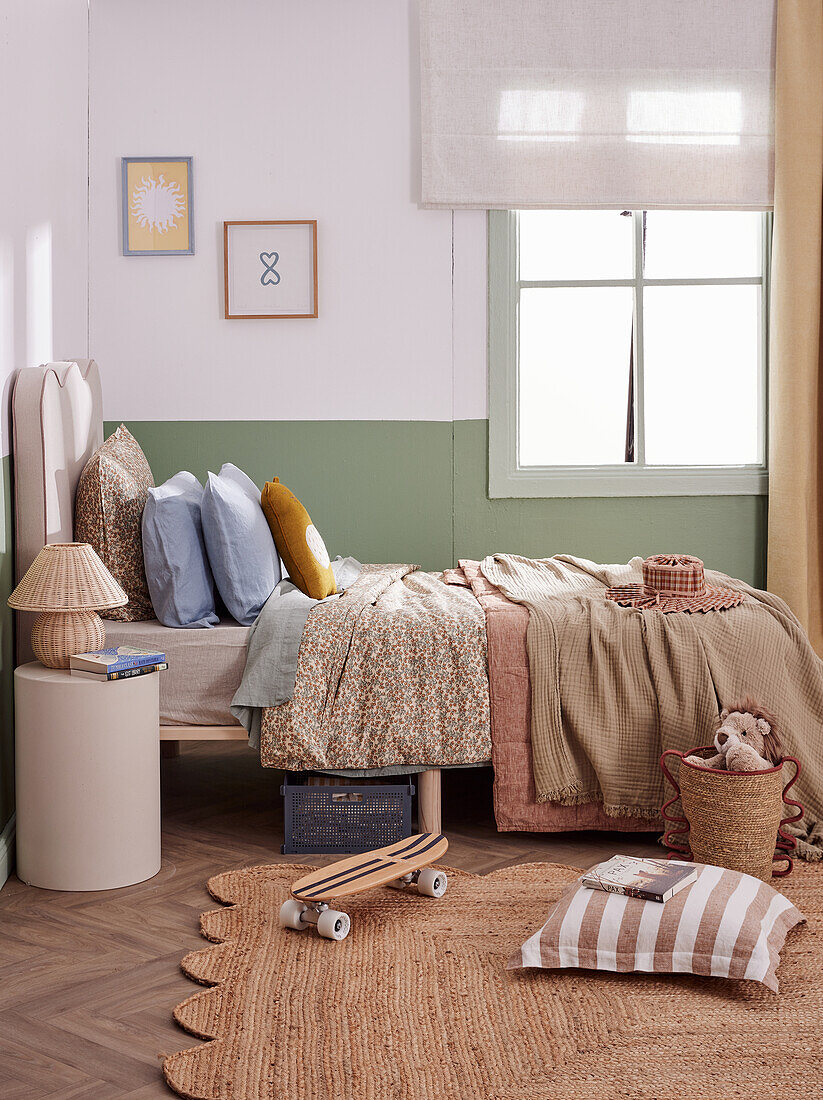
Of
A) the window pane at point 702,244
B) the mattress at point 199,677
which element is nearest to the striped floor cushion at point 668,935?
the mattress at point 199,677

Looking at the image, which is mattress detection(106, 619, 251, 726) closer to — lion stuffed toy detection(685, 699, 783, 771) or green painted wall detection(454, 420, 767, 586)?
lion stuffed toy detection(685, 699, 783, 771)

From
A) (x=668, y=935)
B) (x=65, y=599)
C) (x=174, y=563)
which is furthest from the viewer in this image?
(x=174, y=563)

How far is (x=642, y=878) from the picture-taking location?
90.6 inches

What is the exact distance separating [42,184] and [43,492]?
1077mm

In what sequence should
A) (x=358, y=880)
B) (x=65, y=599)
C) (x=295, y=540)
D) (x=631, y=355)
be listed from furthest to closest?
(x=631, y=355), (x=295, y=540), (x=65, y=599), (x=358, y=880)

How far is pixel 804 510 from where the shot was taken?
4.26 metres

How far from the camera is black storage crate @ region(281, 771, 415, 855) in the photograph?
2.92m

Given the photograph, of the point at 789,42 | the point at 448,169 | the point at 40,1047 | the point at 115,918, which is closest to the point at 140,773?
the point at 115,918

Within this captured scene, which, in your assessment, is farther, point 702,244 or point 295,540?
point 702,244

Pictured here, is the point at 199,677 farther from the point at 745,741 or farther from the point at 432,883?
the point at 745,741

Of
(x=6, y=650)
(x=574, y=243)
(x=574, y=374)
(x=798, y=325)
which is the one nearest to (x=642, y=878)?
(x=6, y=650)

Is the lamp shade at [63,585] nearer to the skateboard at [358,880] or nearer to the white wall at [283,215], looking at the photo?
the skateboard at [358,880]

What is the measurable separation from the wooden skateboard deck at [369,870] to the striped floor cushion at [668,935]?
37 cm

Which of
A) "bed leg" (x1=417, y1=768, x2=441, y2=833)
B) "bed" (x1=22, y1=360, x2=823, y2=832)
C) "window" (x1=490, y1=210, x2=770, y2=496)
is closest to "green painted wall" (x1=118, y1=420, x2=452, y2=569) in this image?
"window" (x1=490, y1=210, x2=770, y2=496)
